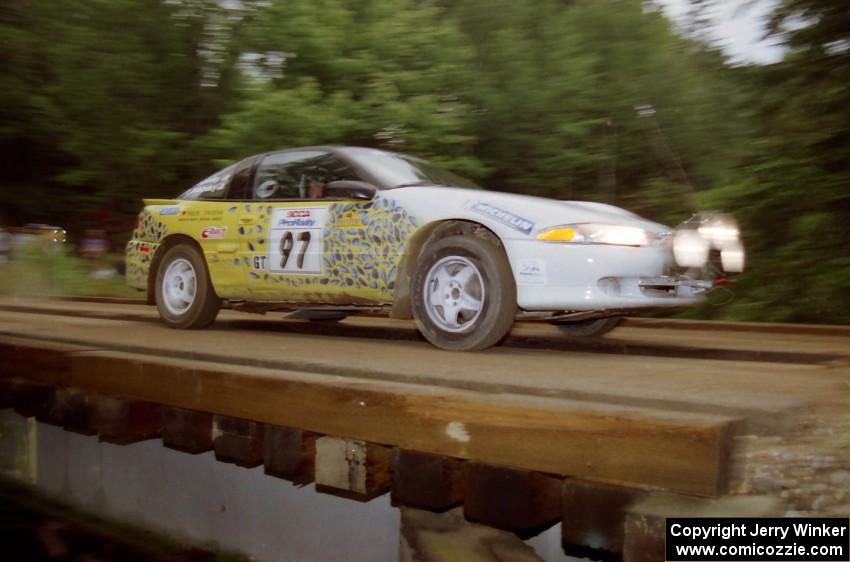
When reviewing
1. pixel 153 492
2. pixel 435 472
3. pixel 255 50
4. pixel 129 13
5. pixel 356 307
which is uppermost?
pixel 129 13

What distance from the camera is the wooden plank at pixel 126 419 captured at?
4.71 metres

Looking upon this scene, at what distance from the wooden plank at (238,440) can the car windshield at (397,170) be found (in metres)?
2.06

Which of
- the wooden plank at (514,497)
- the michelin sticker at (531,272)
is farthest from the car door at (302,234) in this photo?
the wooden plank at (514,497)

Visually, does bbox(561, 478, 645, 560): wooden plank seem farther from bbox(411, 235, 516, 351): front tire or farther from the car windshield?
the car windshield

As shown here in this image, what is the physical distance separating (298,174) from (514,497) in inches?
149

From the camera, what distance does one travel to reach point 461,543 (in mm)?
3398

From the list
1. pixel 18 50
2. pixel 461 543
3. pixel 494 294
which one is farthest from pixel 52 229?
pixel 461 543

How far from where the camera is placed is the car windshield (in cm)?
577

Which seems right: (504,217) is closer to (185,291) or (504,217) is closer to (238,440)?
(238,440)

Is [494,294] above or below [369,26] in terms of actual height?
below

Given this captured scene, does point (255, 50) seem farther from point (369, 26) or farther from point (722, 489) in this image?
point (722, 489)

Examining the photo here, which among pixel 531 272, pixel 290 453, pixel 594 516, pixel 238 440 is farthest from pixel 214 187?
pixel 594 516

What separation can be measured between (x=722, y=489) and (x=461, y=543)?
48.2 inches

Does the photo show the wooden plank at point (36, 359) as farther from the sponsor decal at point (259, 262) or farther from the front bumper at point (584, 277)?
the front bumper at point (584, 277)
